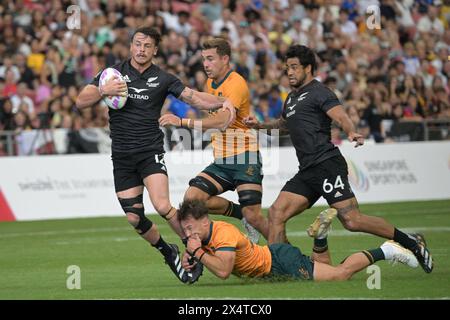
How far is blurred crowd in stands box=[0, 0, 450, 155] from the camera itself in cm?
2227

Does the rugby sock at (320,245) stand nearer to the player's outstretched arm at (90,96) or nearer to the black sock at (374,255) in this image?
the black sock at (374,255)

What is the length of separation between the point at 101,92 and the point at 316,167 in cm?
247

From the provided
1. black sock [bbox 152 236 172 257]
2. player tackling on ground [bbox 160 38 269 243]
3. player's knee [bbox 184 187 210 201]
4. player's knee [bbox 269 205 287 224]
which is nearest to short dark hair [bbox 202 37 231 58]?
player tackling on ground [bbox 160 38 269 243]

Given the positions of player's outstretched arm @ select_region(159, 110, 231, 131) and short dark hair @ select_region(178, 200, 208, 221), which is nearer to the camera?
short dark hair @ select_region(178, 200, 208, 221)

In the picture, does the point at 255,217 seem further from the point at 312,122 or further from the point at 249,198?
the point at 312,122

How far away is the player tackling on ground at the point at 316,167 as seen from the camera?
11484mm

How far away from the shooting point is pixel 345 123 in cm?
1138

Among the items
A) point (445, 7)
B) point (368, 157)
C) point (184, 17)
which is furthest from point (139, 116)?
point (445, 7)

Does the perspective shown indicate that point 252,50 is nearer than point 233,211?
No

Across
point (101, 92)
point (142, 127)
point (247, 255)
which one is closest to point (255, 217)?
point (142, 127)

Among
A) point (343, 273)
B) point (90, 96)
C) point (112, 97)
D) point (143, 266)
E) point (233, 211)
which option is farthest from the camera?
point (233, 211)

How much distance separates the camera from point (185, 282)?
1102cm

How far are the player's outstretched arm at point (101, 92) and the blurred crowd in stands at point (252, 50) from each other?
9.32m

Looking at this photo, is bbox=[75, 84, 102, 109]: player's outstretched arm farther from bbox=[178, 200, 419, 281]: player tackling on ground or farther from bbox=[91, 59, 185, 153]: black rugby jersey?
bbox=[178, 200, 419, 281]: player tackling on ground
